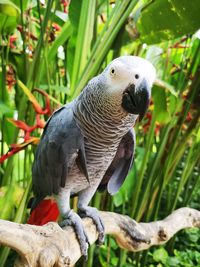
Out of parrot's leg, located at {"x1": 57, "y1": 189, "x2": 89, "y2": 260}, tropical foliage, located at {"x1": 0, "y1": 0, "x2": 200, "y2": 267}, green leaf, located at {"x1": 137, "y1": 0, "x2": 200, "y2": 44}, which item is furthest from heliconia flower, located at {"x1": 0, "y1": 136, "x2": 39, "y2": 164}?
green leaf, located at {"x1": 137, "y1": 0, "x2": 200, "y2": 44}

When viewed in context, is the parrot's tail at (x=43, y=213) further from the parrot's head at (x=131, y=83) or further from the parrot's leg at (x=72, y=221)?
the parrot's head at (x=131, y=83)

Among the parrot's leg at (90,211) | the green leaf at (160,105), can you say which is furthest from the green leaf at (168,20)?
the parrot's leg at (90,211)

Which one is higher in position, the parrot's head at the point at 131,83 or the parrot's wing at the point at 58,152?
the parrot's head at the point at 131,83

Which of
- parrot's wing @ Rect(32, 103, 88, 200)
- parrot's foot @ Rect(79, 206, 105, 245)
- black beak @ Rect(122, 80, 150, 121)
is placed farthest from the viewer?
parrot's foot @ Rect(79, 206, 105, 245)

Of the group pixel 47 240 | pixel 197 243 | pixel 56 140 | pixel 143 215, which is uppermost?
pixel 56 140

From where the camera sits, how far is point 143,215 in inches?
44.0

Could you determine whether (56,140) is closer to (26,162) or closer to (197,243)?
(26,162)

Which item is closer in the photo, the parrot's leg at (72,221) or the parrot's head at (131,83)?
the parrot's head at (131,83)

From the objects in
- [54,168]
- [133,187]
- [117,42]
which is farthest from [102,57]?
[133,187]

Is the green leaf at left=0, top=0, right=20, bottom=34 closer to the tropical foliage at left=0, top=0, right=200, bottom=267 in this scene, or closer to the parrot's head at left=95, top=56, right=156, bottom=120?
the tropical foliage at left=0, top=0, right=200, bottom=267

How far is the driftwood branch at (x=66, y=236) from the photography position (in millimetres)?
491

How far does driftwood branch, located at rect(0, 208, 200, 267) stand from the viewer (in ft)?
1.61

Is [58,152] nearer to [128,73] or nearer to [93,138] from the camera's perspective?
[93,138]

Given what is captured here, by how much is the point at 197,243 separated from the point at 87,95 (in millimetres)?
928
